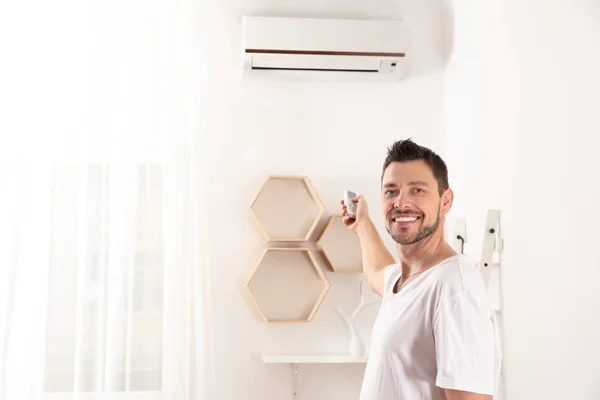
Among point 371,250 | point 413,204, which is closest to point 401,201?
point 413,204

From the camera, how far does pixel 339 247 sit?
2.61 meters

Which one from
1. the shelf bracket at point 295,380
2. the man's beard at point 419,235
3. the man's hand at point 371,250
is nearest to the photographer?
the man's beard at point 419,235

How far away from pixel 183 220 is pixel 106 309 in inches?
17.0

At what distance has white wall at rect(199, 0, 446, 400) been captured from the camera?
2518 mm

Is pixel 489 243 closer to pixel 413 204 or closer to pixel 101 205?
pixel 413 204

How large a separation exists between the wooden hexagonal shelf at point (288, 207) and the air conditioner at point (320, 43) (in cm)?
48

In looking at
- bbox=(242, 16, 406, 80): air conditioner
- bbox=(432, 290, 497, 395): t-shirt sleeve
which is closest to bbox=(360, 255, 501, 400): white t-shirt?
bbox=(432, 290, 497, 395): t-shirt sleeve

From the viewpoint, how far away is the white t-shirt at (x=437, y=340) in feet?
3.70

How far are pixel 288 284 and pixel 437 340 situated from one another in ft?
4.73

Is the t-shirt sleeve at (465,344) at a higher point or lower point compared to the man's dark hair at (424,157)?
lower

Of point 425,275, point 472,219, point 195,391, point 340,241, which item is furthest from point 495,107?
point 195,391

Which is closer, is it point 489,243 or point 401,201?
point 401,201

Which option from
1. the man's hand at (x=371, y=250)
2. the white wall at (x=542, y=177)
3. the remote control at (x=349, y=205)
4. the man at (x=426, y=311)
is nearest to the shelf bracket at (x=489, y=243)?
the white wall at (x=542, y=177)

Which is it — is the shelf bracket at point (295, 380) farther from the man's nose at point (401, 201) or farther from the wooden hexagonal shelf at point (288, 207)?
the man's nose at point (401, 201)
